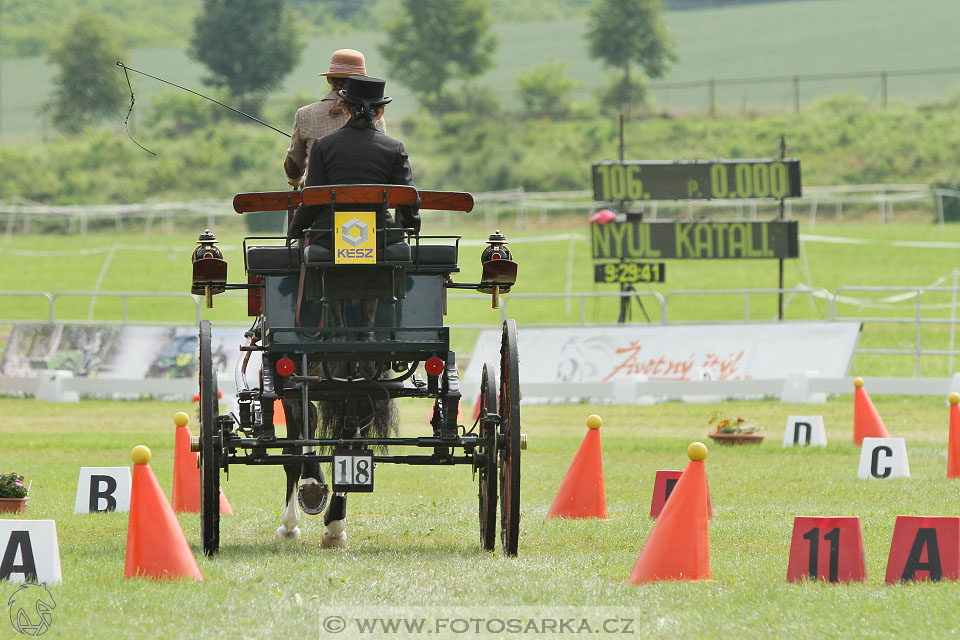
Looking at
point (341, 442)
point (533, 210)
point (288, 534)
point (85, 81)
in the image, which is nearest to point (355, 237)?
point (341, 442)

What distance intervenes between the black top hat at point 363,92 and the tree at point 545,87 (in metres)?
71.8

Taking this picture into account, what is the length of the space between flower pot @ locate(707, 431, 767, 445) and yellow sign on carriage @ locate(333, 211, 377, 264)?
980 centimetres

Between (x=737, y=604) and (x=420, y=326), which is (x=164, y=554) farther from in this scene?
Answer: (x=737, y=604)

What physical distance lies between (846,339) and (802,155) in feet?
137

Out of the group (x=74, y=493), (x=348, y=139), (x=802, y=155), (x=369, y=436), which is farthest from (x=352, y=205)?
(x=802, y=155)

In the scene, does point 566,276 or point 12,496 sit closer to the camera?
point 12,496

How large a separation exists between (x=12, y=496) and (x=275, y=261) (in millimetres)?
3356

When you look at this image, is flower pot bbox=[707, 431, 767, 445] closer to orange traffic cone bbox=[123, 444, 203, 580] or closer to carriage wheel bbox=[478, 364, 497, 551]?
carriage wheel bbox=[478, 364, 497, 551]

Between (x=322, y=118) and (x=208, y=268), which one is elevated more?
(x=322, y=118)

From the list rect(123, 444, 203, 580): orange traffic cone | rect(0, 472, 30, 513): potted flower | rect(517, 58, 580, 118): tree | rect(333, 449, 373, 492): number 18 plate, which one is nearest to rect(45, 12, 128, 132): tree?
rect(517, 58, 580, 118): tree

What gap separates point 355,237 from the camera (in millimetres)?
8328

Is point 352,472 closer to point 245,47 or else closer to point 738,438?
point 738,438

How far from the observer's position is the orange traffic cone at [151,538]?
298 inches

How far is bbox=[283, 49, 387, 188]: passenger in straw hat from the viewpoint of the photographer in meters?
9.36
